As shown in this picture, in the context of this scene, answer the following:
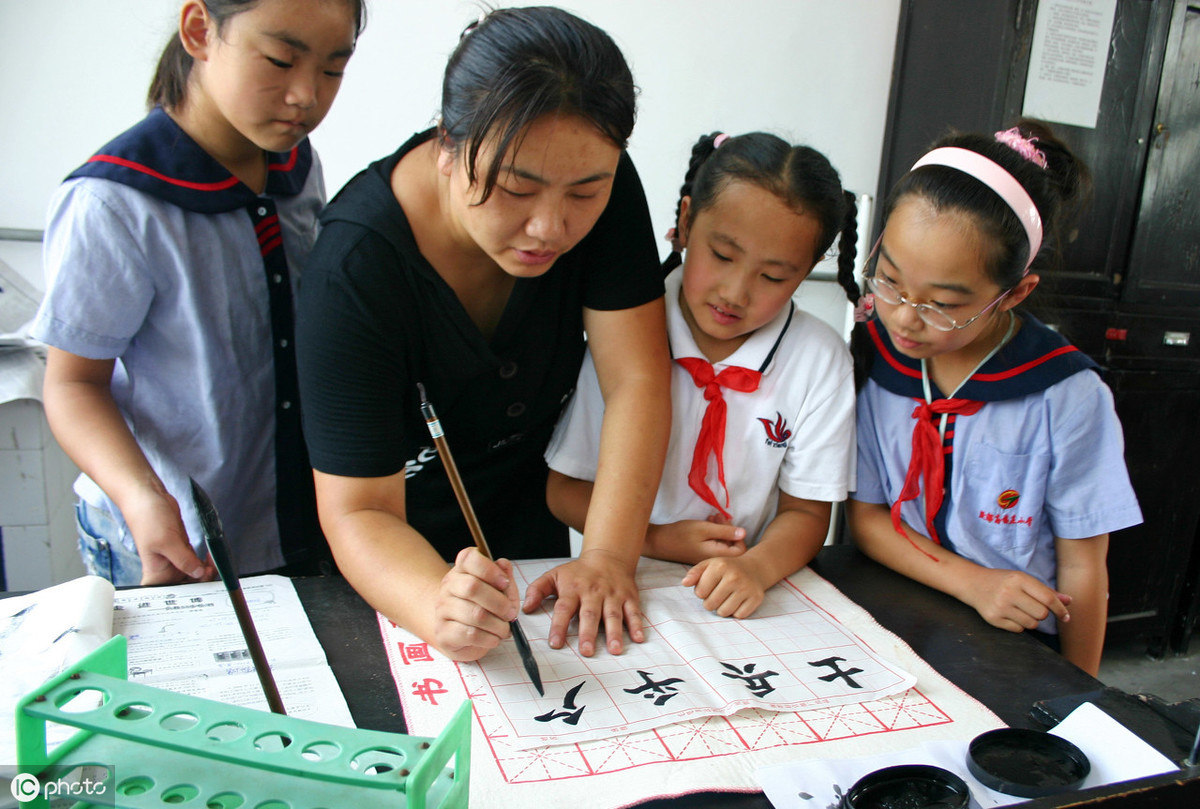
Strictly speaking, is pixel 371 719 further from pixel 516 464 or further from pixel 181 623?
pixel 516 464

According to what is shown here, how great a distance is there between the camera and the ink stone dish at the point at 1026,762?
63cm

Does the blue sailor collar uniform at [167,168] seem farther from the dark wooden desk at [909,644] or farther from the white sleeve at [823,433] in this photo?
the white sleeve at [823,433]

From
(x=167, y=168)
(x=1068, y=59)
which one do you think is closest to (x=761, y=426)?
(x=167, y=168)

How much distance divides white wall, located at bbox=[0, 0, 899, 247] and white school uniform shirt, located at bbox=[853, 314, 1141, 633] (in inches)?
63.7

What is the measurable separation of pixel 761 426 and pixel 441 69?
168 cm

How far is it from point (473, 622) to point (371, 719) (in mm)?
120

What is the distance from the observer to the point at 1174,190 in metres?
2.36

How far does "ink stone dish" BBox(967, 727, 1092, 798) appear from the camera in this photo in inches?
24.7

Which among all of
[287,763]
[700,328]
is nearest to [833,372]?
[700,328]

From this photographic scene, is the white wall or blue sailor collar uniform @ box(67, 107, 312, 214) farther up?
the white wall

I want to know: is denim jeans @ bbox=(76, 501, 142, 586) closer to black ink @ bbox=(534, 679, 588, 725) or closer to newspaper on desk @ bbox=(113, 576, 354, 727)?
newspaper on desk @ bbox=(113, 576, 354, 727)

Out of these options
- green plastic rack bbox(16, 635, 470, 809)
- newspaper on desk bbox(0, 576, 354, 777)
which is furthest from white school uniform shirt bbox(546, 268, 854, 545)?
green plastic rack bbox(16, 635, 470, 809)

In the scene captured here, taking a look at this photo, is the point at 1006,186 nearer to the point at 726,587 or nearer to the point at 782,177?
the point at 782,177

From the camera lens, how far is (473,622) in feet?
2.48
